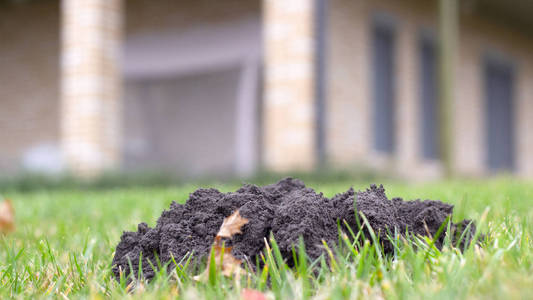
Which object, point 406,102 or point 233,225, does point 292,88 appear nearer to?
point 406,102

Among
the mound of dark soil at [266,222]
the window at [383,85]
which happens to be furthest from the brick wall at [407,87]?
the mound of dark soil at [266,222]

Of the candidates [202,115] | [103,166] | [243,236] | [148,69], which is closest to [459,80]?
[202,115]

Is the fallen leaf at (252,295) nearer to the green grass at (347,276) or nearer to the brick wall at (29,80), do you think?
the green grass at (347,276)

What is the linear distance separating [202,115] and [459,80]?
545cm

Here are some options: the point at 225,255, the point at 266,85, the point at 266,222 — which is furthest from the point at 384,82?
the point at 225,255

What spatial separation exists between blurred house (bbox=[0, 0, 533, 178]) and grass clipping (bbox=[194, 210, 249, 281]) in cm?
641

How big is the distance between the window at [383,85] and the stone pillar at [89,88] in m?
4.62

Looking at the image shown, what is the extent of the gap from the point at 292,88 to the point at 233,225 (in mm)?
6654

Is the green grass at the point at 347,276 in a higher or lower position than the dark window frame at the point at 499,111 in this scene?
lower

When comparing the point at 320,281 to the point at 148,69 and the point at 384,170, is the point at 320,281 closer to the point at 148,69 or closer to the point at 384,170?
the point at 384,170

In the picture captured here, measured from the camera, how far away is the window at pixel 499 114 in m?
13.8

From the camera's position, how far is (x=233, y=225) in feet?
5.65

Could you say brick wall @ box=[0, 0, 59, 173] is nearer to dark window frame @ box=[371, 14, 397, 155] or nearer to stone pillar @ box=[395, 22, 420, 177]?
dark window frame @ box=[371, 14, 397, 155]

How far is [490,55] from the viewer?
44.6 ft
